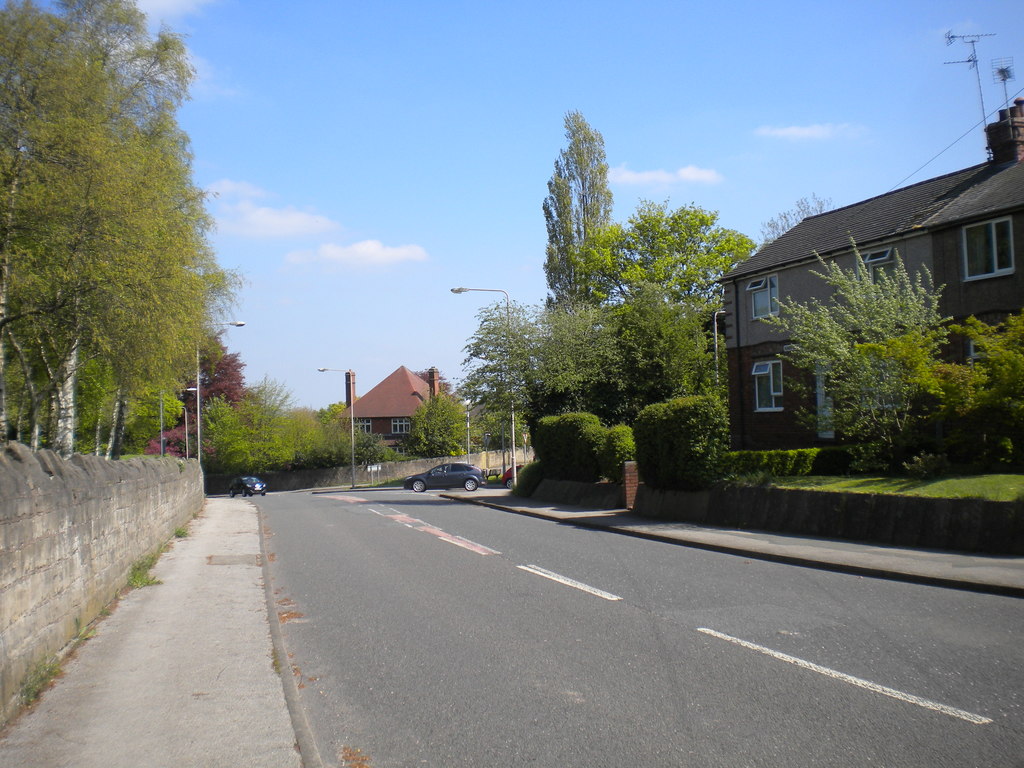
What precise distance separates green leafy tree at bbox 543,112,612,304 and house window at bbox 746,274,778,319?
→ 2736cm

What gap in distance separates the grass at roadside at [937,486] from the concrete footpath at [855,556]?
1203 millimetres

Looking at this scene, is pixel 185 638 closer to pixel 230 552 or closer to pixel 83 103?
pixel 230 552

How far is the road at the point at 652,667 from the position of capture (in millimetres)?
5145

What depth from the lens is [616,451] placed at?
2495 centimetres

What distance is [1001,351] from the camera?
49.2 feet

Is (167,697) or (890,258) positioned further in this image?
(890,258)

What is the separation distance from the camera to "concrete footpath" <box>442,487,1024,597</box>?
34.5 feet

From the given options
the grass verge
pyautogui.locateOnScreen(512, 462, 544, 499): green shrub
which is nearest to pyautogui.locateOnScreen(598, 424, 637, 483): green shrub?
pyautogui.locateOnScreen(512, 462, 544, 499): green shrub

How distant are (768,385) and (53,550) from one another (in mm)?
23721

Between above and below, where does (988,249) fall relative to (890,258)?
below

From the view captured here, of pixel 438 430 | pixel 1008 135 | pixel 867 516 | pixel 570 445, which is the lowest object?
pixel 867 516

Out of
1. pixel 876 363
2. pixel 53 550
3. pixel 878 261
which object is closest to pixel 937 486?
pixel 876 363

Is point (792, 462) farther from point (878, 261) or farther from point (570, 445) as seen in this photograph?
point (570, 445)

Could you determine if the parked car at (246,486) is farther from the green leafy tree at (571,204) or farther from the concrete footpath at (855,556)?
the concrete footpath at (855,556)
